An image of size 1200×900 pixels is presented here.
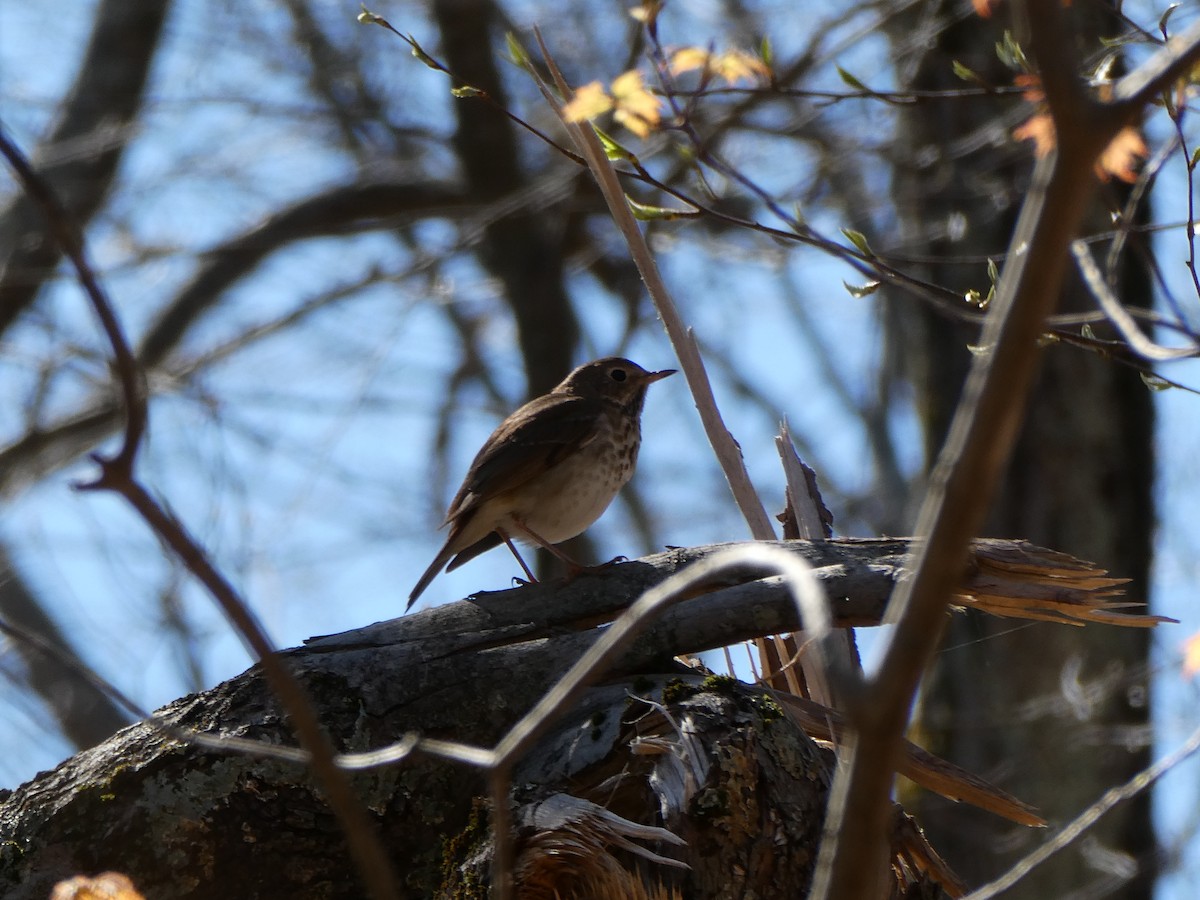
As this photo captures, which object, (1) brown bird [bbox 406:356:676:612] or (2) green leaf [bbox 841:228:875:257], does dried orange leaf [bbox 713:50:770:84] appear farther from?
(1) brown bird [bbox 406:356:676:612]

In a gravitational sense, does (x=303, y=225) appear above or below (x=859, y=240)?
above

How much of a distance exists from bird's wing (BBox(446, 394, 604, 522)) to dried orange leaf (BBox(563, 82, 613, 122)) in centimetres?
189

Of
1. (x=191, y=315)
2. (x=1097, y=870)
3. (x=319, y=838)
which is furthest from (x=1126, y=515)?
(x=191, y=315)

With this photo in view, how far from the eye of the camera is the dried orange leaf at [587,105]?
Result: 11.1ft

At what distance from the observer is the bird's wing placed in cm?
511

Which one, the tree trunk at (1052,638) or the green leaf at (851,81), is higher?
the green leaf at (851,81)

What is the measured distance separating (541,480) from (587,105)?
2.06 m

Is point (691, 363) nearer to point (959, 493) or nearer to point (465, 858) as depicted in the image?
point (465, 858)

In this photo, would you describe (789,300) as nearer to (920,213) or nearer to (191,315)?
(920,213)

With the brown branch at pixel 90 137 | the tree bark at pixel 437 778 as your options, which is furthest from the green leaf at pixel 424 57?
the brown branch at pixel 90 137

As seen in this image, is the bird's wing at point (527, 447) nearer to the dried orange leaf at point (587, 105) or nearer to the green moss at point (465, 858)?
the dried orange leaf at point (587, 105)

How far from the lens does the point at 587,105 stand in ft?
11.2

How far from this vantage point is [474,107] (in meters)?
10.7

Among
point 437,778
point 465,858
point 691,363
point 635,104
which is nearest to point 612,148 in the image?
point 635,104
